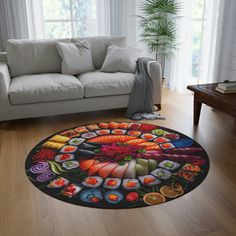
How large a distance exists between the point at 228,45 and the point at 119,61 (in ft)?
4.54

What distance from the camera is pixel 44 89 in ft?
9.81

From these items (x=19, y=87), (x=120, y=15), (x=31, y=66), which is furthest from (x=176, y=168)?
(x=120, y=15)

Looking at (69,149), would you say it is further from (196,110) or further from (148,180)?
(196,110)

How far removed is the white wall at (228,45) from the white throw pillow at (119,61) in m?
1.17

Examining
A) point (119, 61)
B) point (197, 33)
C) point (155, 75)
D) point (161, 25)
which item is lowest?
point (155, 75)

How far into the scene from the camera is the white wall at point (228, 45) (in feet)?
11.4

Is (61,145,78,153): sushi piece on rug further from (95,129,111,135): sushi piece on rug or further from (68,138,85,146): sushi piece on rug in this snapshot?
(95,129,111,135): sushi piece on rug

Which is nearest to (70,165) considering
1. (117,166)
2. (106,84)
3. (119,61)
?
(117,166)

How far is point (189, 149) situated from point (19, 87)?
70.1 inches

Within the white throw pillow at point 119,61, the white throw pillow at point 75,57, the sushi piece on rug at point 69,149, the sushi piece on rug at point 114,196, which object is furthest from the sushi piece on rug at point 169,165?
the white throw pillow at point 75,57

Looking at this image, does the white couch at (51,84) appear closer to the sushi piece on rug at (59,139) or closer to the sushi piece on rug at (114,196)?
the sushi piece on rug at (59,139)

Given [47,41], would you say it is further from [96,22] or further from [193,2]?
[193,2]

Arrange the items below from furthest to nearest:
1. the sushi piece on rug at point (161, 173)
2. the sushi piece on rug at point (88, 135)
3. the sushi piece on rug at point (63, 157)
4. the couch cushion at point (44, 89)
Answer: the couch cushion at point (44, 89), the sushi piece on rug at point (88, 135), the sushi piece on rug at point (63, 157), the sushi piece on rug at point (161, 173)

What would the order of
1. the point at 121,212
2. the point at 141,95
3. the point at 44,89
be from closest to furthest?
the point at 121,212 < the point at 44,89 < the point at 141,95
